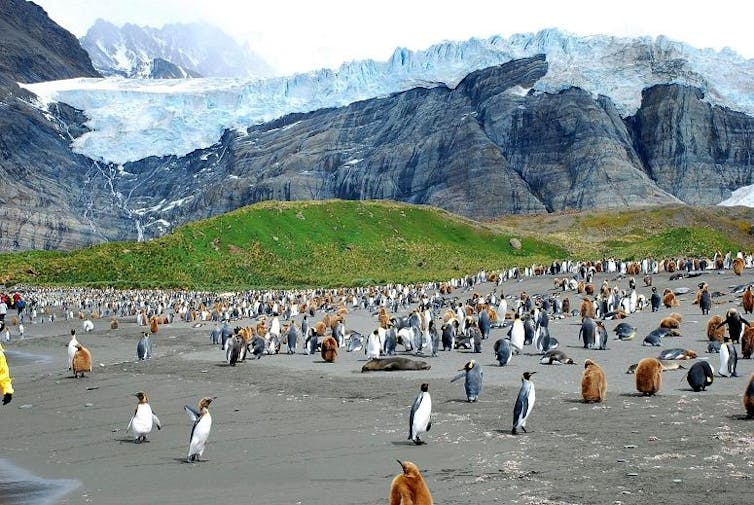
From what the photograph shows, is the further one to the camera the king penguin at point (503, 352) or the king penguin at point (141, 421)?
the king penguin at point (503, 352)

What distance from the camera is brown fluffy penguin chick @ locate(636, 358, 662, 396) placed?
13359mm

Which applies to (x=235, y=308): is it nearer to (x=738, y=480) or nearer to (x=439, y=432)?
(x=439, y=432)

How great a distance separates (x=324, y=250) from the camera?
2899 inches

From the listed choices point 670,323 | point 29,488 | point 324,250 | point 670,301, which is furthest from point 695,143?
point 29,488

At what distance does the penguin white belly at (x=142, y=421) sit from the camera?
12.4 metres

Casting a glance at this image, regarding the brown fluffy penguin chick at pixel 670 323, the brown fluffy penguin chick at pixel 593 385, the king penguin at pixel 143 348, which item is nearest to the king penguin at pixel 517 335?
the brown fluffy penguin chick at pixel 670 323

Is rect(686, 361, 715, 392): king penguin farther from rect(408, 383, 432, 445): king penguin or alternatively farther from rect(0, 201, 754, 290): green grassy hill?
rect(0, 201, 754, 290): green grassy hill

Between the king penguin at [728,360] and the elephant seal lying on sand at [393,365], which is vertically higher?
the king penguin at [728,360]

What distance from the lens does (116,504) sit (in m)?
9.11

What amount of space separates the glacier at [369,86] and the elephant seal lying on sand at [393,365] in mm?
117274

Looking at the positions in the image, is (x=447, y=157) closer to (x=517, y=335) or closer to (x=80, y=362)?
(x=517, y=335)

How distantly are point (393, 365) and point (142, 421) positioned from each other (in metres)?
7.66

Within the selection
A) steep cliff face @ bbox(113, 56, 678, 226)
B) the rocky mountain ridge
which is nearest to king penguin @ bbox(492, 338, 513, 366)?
steep cliff face @ bbox(113, 56, 678, 226)

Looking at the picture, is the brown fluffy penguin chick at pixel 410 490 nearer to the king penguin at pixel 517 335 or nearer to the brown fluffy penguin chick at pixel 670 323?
the king penguin at pixel 517 335
